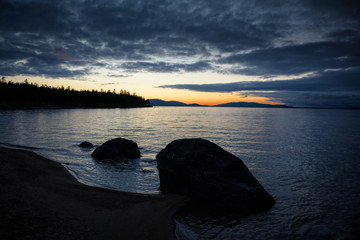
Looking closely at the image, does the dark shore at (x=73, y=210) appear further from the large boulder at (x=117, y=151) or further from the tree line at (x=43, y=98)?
the tree line at (x=43, y=98)

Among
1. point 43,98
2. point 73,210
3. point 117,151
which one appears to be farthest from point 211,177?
point 43,98

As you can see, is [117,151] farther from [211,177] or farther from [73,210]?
[211,177]

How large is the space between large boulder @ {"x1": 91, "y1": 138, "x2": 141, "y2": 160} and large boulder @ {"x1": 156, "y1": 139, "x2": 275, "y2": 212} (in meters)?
6.21

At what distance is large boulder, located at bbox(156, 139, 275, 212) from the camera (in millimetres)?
7285

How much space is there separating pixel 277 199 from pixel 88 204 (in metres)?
7.79

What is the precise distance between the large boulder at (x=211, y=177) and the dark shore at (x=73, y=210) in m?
0.79

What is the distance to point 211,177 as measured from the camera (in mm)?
7762

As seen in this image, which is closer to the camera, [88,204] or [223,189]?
[88,204]

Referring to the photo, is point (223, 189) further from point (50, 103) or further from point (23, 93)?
point (50, 103)

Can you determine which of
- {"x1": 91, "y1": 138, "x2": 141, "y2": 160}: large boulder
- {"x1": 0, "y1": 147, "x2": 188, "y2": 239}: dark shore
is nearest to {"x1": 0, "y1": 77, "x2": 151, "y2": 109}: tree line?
{"x1": 91, "y1": 138, "x2": 141, "y2": 160}: large boulder

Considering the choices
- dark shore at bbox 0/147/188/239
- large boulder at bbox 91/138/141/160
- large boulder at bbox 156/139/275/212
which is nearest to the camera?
dark shore at bbox 0/147/188/239

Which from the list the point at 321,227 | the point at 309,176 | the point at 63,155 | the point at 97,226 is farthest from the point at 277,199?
the point at 63,155

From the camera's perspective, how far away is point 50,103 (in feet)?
418

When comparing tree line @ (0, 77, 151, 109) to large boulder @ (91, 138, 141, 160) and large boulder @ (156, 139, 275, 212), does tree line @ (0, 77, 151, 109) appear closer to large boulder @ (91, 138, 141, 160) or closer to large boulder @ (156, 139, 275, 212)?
large boulder @ (91, 138, 141, 160)
